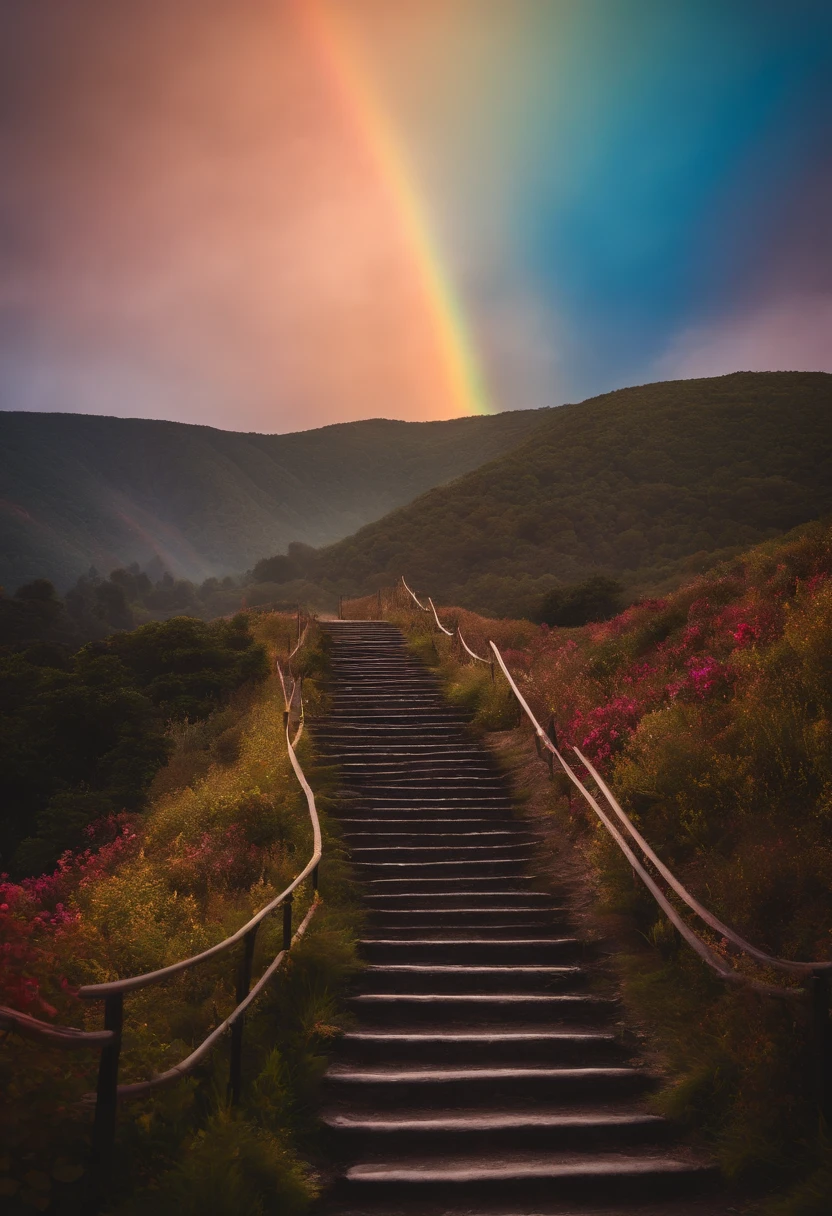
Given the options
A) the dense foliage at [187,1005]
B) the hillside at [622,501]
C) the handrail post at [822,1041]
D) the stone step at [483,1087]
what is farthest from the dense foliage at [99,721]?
the hillside at [622,501]

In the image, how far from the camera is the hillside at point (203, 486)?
16425 cm

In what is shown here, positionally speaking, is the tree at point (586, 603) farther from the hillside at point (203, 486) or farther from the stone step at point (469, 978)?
the hillside at point (203, 486)

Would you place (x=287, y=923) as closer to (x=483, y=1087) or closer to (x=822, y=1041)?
(x=483, y=1087)

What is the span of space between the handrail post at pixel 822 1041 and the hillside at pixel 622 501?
35.5 metres

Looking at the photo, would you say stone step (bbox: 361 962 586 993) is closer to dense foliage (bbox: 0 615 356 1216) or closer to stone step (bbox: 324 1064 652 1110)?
dense foliage (bbox: 0 615 356 1216)

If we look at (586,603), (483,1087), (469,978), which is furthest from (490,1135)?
(586,603)

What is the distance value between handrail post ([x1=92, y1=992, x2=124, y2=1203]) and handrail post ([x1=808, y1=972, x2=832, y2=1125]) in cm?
332

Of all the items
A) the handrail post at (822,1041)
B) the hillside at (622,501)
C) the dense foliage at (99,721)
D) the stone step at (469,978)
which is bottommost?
the stone step at (469,978)

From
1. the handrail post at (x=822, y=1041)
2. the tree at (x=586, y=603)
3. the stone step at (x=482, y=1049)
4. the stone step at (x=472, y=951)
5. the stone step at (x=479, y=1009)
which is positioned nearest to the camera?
the handrail post at (x=822, y=1041)

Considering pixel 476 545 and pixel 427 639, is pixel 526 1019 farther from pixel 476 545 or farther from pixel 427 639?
pixel 476 545

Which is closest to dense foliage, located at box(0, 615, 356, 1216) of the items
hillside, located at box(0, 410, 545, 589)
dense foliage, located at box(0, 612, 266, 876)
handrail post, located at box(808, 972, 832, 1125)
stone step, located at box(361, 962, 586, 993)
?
stone step, located at box(361, 962, 586, 993)

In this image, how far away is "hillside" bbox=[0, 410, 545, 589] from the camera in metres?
164

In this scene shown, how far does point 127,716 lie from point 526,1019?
14.4 metres

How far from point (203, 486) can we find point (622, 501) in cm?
14863
